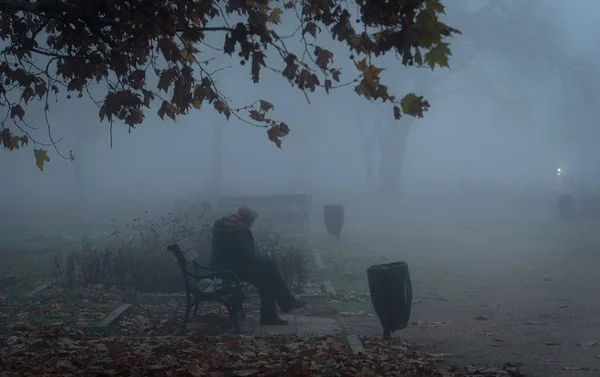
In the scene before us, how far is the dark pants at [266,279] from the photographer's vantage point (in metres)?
9.24

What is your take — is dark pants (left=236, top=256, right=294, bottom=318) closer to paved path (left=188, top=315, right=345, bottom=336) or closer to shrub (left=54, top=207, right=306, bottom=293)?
paved path (left=188, top=315, right=345, bottom=336)

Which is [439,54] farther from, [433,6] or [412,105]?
[412,105]

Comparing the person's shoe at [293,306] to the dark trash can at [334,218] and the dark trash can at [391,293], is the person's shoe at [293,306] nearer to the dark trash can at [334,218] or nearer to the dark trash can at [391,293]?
the dark trash can at [391,293]

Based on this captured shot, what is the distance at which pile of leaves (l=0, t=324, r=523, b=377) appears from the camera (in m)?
6.06

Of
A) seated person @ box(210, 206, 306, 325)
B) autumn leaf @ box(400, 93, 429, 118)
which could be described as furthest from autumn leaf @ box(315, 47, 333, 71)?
seated person @ box(210, 206, 306, 325)

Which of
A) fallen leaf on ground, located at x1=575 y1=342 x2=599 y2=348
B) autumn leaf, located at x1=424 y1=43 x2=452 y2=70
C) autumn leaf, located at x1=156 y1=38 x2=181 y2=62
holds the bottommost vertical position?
fallen leaf on ground, located at x1=575 y1=342 x2=599 y2=348

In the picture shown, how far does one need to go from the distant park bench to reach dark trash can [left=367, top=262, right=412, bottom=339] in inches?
562

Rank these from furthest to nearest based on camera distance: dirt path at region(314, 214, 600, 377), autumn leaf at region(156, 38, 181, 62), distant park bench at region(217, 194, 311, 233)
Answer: distant park bench at region(217, 194, 311, 233)
dirt path at region(314, 214, 600, 377)
autumn leaf at region(156, 38, 181, 62)

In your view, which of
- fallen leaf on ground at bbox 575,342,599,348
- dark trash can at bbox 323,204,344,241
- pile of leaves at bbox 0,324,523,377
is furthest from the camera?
dark trash can at bbox 323,204,344,241

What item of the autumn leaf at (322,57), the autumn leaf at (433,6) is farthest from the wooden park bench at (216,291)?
the autumn leaf at (433,6)

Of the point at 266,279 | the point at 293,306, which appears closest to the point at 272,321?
the point at 293,306

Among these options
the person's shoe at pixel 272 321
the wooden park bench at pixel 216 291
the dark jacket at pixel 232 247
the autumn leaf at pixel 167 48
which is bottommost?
the person's shoe at pixel 272 321

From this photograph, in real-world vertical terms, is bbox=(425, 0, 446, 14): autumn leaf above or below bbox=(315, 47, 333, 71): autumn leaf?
above

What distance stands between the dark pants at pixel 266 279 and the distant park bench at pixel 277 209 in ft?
42.1
